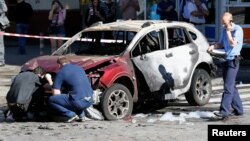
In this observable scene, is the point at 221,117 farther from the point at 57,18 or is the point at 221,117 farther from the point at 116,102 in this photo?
the point at 57,18

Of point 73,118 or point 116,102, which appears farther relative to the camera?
point 116,102

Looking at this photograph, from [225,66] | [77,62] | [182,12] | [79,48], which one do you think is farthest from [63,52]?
[182,12]

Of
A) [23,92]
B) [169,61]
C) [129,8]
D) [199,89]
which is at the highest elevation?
[129,8]

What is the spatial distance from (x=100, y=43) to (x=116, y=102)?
1.52 metres

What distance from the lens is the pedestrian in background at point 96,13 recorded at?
19609mm

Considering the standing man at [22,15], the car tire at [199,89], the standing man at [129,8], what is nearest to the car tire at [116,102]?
the car tire at [199,89]

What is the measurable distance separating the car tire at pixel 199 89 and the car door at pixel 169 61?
0.95 feet

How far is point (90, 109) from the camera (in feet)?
35.3

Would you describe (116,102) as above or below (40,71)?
below

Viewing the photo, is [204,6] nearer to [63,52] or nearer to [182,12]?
[182,12]

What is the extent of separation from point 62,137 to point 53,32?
37.9 ft

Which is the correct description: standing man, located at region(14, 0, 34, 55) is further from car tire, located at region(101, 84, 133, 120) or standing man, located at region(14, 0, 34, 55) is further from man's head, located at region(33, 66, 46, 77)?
car tire, located at region(101, 84, 133, 120)

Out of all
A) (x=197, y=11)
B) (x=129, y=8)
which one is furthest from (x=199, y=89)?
(x=129, y=8)

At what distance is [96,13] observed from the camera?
64.3 feet
